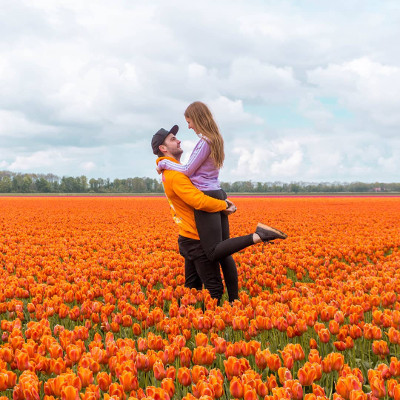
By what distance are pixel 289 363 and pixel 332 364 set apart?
30cm

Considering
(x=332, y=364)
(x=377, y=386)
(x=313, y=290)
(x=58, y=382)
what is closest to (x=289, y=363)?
(x=332, y=364)

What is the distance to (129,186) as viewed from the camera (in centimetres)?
15075

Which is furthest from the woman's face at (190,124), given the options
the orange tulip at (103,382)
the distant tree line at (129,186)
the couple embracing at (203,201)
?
the distant tree line at (129,186)

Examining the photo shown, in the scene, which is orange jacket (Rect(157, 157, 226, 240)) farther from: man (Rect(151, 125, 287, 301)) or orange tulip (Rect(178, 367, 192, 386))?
orange tulip (Rect(178, 367, 192, 386))

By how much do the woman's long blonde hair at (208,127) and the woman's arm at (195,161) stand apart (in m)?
0.09

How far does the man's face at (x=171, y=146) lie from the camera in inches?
205

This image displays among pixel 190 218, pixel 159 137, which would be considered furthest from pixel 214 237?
pixel 159 137

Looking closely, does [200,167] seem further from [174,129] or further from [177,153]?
[174,129]

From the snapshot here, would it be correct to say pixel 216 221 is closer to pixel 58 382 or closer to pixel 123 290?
pixel 123 290

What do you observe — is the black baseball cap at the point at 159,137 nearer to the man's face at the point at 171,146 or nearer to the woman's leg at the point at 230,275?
the man's face at the point at 171,146

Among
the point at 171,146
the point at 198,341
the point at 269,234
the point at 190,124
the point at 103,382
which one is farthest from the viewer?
the point at 171,146

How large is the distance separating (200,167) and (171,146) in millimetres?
552

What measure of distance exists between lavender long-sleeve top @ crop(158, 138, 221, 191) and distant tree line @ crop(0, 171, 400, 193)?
11669 centimetres

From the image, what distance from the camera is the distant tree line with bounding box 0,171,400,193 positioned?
426 feet
